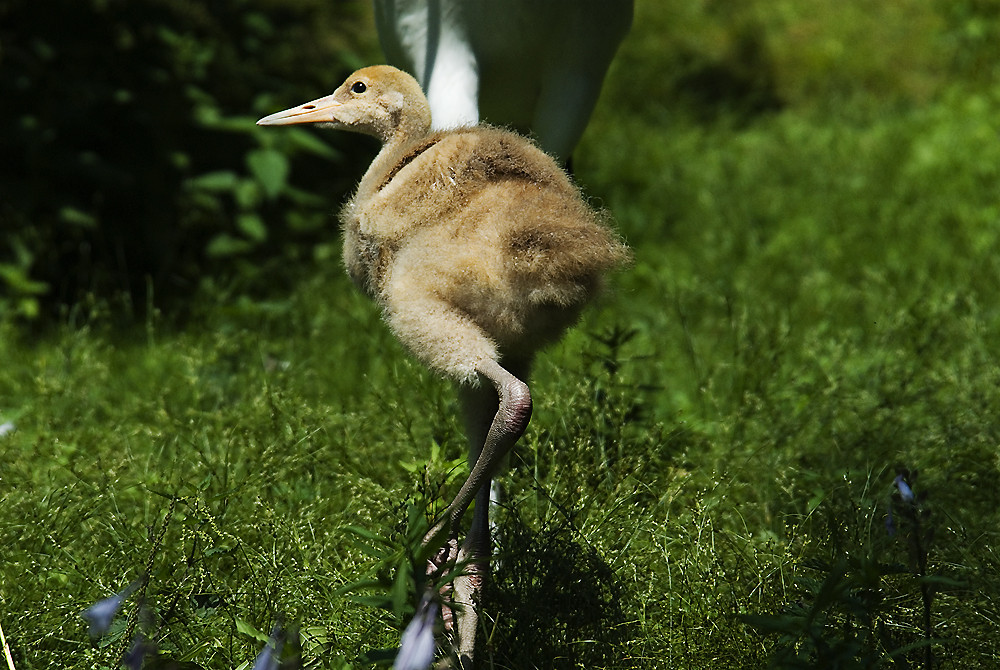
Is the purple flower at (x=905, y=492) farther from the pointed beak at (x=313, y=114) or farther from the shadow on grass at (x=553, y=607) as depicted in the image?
the pointed beak at (x=313, y=114)

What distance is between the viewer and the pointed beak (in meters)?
2.77

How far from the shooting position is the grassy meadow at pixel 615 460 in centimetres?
245

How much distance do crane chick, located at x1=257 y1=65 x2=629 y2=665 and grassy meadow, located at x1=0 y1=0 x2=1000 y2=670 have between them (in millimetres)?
Answer: 167

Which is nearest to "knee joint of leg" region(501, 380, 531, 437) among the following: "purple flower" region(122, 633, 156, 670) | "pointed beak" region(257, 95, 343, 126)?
"purple flower" region(122, 633, 156, 670)

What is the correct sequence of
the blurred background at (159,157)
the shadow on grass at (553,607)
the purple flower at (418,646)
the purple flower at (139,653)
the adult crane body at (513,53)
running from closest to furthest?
the purple flower at (418,646), the purple flower at (139,653), the shadow on grass at (553,607), the adult crane body at (513,53), the blurred background at (159,157)

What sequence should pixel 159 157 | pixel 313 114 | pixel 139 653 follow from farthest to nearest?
pixel 159 157
pixel 313 114
pixel 139 653

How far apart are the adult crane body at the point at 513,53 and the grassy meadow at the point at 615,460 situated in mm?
776

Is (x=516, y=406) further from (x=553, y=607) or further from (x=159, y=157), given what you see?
(x=159, y=157)

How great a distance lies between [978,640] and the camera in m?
2.43

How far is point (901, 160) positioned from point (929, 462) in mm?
3893

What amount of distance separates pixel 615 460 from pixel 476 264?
1.17 m

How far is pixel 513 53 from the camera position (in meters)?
3.16

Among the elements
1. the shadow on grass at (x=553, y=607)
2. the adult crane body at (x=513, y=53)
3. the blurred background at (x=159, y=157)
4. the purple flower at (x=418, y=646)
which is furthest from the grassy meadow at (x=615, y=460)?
the adult crane body at (x=513, y=53)

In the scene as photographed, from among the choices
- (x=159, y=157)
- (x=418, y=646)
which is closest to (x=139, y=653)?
(x=418, y=646)
